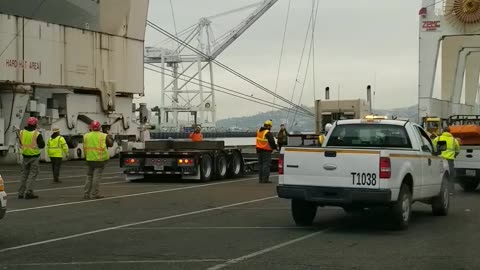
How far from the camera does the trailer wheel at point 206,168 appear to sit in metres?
20.5

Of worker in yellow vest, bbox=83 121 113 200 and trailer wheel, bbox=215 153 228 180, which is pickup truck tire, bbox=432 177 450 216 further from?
trailer wheel, bbox=215 153 228 180

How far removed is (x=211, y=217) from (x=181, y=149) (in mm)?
9600

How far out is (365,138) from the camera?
11.8m

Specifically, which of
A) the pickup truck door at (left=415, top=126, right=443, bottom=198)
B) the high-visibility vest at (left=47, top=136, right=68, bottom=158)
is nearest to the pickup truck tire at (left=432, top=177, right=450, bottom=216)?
the pickup truck door at (left=415, top=126, right=443, bottom=198)

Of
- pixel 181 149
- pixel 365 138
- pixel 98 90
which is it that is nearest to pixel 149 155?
pixel 181 149

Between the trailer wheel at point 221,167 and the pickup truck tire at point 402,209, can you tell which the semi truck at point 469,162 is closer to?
the trailer wheel at point 221,167

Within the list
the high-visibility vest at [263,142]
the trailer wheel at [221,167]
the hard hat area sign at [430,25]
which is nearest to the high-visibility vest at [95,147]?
the high-visibility vest at [263,142]

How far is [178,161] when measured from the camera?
2030 centimetres

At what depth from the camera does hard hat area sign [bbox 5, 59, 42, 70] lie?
96.4ft

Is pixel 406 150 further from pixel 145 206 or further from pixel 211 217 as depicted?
pixel 145 206

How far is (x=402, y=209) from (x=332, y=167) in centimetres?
131

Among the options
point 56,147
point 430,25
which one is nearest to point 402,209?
Result: point 56,147

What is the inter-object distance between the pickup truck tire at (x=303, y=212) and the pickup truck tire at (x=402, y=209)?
4.69 ft

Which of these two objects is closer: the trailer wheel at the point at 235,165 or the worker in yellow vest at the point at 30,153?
the worker in yellow vest at the point at 30,153
